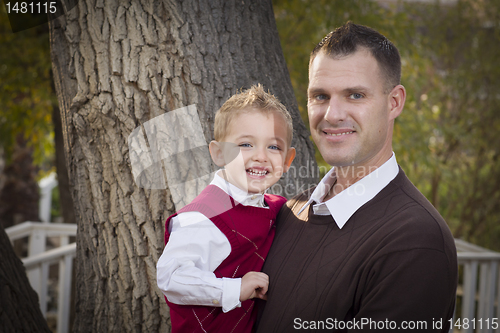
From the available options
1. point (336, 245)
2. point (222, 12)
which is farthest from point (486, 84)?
point (336, 245)

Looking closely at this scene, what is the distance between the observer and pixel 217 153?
1632 mm

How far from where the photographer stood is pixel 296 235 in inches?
58.3

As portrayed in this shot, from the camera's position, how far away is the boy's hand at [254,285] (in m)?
1.36

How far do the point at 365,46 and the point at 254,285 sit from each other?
979 millimetres

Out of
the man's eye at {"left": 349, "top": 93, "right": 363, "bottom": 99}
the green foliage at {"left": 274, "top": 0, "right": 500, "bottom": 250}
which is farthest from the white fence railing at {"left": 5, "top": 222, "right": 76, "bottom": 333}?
the green foliage at {"left": 274, "top": 0, "right": 500, "bottom": 250}

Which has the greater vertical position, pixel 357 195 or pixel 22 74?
pixel 22 74

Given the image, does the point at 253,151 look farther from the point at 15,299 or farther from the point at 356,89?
the point at 15,299

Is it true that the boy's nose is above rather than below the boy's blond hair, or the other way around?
below

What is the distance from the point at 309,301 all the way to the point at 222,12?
4.68 feet

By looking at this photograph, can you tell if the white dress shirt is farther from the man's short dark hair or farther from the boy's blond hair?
the man's short dark hair

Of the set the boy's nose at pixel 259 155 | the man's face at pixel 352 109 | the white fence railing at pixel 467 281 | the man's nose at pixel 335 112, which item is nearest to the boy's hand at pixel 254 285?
the boy's nose at pixel 259 155

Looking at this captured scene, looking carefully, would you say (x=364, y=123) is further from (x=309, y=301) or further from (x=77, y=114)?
(x=77, y=114)

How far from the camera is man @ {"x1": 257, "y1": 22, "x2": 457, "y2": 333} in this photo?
3.56 feet

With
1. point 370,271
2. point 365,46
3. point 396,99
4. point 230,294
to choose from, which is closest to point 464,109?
point 396,99
